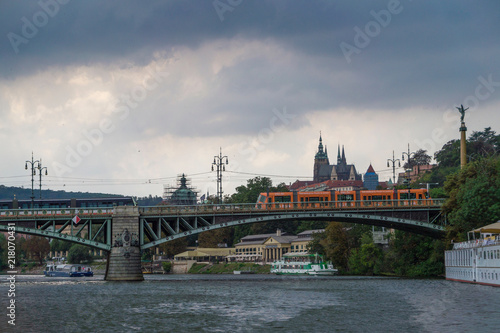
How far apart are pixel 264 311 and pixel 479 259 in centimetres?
3533

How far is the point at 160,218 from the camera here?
107812 millimetres

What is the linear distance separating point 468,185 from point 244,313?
49040 millimetres

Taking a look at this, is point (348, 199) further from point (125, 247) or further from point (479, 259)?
point (125, 247)

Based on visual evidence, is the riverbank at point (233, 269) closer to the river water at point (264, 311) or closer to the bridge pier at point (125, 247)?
the bridge pier at point (125, 247)

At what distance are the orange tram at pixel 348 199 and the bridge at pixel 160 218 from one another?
0.18 metres

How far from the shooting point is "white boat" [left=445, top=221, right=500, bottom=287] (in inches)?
3046

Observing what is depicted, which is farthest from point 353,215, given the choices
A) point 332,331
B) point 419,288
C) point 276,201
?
point 332,331

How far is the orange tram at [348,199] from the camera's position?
107 meters

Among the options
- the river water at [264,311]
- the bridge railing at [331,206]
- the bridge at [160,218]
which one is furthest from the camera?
the bridge railing at [331,206]

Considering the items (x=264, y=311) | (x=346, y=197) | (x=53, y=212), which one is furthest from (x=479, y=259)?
(x=53, y=212)

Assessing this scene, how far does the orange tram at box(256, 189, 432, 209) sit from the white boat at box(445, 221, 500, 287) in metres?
12.5

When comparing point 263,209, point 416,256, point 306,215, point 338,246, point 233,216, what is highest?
point 263,209

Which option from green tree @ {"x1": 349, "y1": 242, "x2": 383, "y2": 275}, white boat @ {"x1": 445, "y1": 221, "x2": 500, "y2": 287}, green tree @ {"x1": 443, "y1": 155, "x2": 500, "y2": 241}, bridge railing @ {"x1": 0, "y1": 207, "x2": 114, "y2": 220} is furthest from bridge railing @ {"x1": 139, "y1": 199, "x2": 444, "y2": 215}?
green tree @ {"x1": 349, "y1": 242, "x2": 383, "y2": 275}

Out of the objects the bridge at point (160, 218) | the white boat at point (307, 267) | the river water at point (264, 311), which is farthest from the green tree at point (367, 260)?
the river water at point (264, 311)
